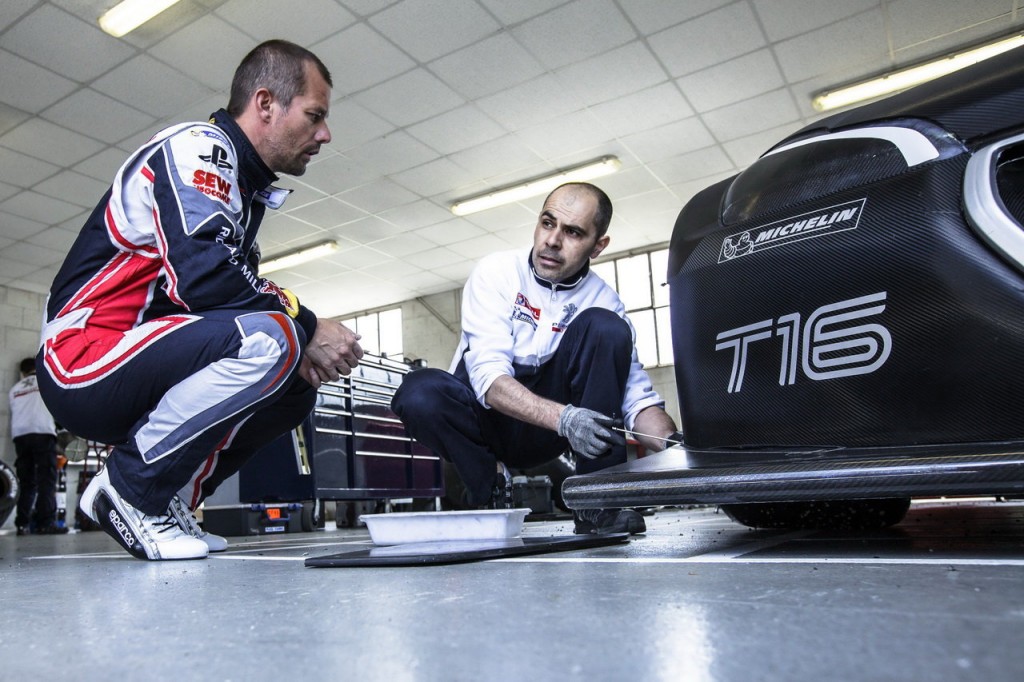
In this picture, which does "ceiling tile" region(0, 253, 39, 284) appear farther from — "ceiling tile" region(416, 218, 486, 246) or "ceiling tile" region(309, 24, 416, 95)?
"ceiling tile" region(309, 24, 416, 95)

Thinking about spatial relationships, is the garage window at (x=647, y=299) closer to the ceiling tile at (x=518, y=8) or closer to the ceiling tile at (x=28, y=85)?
the ceiling tile at (x=518, y=8)

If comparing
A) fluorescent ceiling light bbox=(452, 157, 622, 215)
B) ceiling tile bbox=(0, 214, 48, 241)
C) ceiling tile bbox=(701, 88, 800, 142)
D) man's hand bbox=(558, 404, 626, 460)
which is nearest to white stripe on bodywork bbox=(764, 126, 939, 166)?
man's hand bbox=(558, 404, 626, 460)

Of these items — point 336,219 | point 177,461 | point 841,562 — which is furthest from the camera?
point 336,219

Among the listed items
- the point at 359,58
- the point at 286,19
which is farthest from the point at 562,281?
the point at 359,58

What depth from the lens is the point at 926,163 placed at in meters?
0.90

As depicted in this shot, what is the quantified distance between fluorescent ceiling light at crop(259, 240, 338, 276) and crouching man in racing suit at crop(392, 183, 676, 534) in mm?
6335

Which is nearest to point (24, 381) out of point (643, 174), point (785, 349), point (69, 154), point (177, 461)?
point (69, 154)

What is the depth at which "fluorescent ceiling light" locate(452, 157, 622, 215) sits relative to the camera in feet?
21.1

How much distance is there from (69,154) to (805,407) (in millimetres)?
5994

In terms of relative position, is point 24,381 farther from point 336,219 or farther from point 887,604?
point 887,604

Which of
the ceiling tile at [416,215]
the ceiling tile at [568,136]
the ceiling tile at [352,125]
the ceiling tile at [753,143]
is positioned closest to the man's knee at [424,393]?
the ceiling tile at [352,125]

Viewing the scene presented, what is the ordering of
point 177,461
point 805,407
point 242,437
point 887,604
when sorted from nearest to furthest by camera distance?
1. point 887,604
2. point 805,407
3. point 177,461
4. point 242,437

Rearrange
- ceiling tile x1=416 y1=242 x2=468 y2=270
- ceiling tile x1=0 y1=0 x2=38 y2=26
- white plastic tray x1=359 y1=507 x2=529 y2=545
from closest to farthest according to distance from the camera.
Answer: white plastic tray x1=359 y1=507 x2=529 y2=545 < ceiling tile x1=0 y1=0 x2=38 y2=26 < ceiling tile x1=416 y1=242 x2=468 y2=270

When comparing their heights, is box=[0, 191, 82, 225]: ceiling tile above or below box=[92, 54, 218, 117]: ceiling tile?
below
